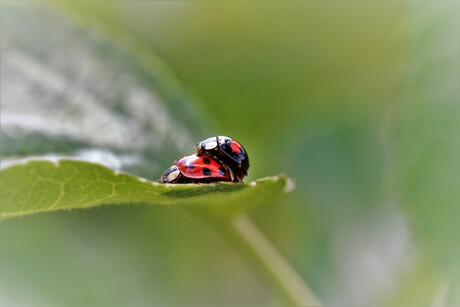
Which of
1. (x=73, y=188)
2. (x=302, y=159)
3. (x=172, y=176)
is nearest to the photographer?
(x=73, y=188)

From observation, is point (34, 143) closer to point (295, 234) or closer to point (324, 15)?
point (295, 234)

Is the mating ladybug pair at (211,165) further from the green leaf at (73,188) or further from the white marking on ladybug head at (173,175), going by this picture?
the green leaf at (73,188)

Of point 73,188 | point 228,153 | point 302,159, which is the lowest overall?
point 73,188

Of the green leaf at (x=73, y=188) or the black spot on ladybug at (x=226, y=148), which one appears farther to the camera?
the black spot on ladybug at (x=226, y=148)

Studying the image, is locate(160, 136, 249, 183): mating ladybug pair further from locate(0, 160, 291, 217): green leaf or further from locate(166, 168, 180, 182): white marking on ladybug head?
locate(0, 160, 291, 217): green leaf

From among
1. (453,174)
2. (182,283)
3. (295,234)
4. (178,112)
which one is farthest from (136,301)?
(453,174)

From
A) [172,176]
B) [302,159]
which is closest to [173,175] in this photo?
[172,176]

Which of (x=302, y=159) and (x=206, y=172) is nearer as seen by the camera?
(x=206, y=172)

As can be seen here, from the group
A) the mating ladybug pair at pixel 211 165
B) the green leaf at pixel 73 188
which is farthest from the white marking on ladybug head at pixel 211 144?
the green leaf at pixel 73 188

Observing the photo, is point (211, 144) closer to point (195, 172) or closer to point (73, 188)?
point (195, 172)
